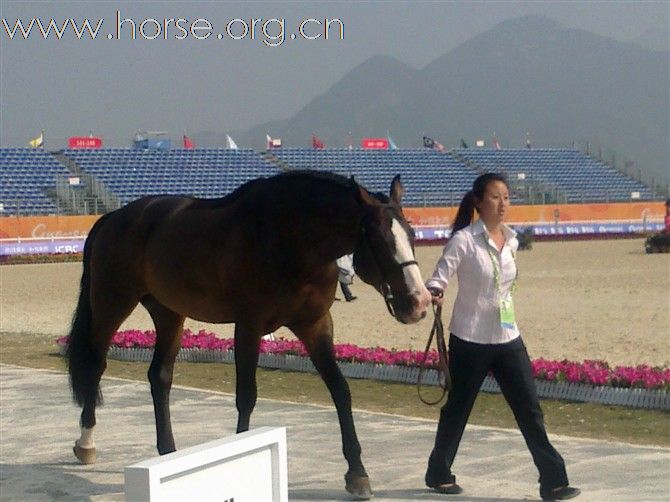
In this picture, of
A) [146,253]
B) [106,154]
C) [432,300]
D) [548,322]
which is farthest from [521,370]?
[106,154]

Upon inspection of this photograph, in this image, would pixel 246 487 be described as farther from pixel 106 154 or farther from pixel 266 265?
pixel 106 154

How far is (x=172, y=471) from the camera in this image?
2377mm

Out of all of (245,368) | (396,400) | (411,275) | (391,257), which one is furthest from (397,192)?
(396,400)

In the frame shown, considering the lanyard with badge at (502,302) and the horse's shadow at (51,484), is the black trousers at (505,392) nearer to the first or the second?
the lanyard with badge at (502,302)

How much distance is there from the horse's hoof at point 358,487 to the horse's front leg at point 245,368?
2.19 feet

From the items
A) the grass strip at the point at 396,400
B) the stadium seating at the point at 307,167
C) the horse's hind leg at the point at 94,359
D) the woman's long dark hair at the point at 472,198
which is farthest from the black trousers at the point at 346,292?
the stadium seating at the point at 307,167

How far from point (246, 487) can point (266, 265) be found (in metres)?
3.34

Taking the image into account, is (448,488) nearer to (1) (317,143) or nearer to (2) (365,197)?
(2) (365,197)

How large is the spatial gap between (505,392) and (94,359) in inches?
115

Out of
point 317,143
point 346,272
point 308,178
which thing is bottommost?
point 346,272

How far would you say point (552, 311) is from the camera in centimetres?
1712

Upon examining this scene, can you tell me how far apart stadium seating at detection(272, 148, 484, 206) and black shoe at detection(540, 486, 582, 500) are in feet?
153

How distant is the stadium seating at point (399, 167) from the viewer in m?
54.7

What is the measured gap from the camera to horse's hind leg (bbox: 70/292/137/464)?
7.07 metres
